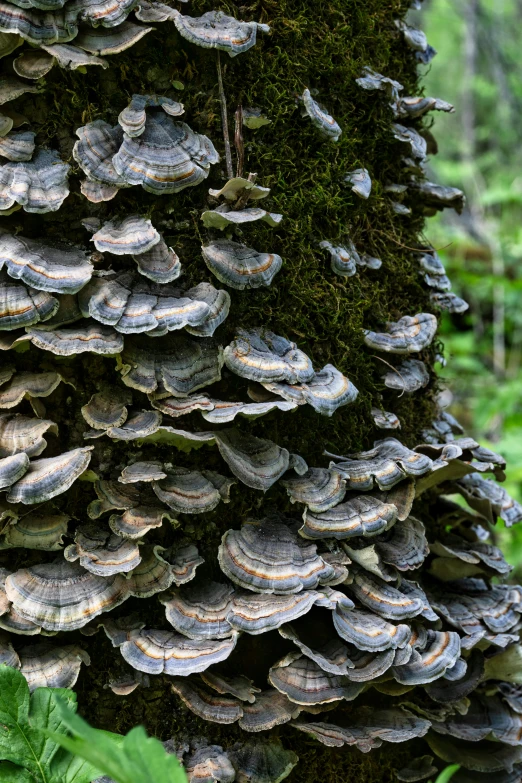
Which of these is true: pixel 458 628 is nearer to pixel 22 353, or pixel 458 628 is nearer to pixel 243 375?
pixel 243 375

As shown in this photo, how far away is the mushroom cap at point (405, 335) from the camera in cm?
300

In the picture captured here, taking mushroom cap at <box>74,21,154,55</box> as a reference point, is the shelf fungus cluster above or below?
below

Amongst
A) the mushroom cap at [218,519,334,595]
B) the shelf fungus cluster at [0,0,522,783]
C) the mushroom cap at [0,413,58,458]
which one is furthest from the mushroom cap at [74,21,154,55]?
the mushroom cap at [218,519,334,595]

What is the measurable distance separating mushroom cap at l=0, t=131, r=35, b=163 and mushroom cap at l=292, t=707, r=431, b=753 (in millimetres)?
2318

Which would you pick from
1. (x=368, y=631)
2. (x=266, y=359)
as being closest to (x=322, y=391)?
(x=266, y=359)

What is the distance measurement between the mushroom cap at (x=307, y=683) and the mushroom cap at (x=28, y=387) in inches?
52.5

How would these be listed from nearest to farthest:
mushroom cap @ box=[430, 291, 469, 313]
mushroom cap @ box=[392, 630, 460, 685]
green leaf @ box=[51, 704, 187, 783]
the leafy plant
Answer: green leaf @ box=[51, 704, 187, 783] → the leafy plant → mushroom cap @ box=[392, 630, 460, 685] → mushroom cap @ box=[430, 291, 469, 313]

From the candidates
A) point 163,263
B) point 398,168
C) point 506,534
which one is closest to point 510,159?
point 506,534

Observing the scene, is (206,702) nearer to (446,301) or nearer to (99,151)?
(99,151)

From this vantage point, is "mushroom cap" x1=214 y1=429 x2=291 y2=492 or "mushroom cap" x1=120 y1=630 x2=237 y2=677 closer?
"mushroom cap" x1=120 y1=630 x2=237 y2=677

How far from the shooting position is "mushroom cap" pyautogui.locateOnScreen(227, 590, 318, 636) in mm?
2299

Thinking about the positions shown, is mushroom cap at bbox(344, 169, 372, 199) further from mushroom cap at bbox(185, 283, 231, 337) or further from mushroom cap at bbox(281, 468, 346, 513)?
mushroom cap at bbox(281, 468, 346, 513)

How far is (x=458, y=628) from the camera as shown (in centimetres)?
280

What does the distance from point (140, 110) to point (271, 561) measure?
1.72 m
